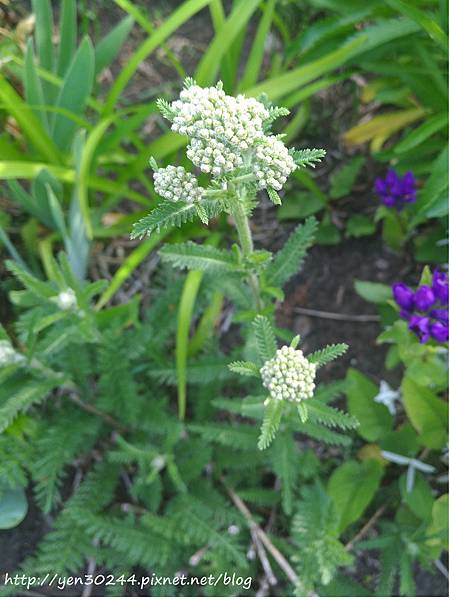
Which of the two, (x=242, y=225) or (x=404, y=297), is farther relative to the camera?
(x=404, y=297)

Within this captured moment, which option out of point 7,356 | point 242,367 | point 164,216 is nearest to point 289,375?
point 242,367

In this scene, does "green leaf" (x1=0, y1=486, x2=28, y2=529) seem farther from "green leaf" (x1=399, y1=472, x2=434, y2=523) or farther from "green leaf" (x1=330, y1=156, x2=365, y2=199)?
"green leaf" (x1=330, y1=156, x2=365, y2=199)

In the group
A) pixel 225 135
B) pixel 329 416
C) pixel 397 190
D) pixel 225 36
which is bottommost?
pixel 329 416

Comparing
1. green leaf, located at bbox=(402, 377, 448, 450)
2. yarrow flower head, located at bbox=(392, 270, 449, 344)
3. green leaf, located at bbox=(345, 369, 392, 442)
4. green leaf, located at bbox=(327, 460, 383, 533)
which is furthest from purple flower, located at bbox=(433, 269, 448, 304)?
green leaf, located at bbox=(327, 460, 383, 533)

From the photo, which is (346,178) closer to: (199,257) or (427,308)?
(427,308)

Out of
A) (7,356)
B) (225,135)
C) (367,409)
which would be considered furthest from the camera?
(367,409)

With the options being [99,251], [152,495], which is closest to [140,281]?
[99,251]

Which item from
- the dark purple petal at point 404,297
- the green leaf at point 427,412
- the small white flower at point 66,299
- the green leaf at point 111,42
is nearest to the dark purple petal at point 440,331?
the dark purple petal at point 404,297
